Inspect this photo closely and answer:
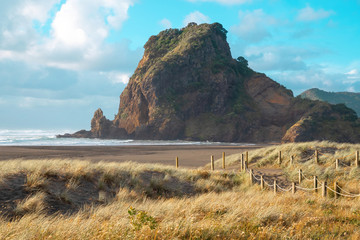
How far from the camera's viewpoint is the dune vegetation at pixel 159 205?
5.26 m

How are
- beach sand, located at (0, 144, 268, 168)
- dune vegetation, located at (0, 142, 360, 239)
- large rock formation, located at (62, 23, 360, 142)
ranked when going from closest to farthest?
dune vegetation, located at (0, 142, 360, 239) → beach sand, located at (0, 144, 268, 168) → large rock formation, located at (62, 23, 360, 142)

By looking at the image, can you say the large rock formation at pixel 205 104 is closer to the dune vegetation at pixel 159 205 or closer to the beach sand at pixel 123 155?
the beach sand at pixel 123 155

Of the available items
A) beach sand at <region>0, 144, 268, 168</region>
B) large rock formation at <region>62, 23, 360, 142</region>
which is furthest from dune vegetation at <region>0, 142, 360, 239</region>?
large rock formation at <region>62, 23, 360, 142</region>

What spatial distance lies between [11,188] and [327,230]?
8509mm

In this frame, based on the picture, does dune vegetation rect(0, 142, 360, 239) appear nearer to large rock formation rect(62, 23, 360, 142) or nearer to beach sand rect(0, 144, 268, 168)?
beach sand rect(0, 144, 268, 168)

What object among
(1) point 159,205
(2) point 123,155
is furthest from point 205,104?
(1) point 159,205

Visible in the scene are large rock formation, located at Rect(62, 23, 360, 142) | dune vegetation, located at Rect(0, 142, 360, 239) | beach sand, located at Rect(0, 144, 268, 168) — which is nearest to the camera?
dune vegetation, located at Rect(0, 142, 360, 239)

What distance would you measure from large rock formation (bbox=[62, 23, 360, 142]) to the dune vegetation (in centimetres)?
5050

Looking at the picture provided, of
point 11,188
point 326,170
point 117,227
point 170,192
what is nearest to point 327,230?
point 117,227

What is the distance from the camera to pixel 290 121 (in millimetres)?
67562

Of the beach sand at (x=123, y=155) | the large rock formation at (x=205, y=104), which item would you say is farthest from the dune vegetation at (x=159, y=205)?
the large rock formation at (x=205, y=104)

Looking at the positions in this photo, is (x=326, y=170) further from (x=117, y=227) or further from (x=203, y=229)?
(x=117, y=227)

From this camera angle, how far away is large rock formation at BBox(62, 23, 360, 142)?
67.0 meters

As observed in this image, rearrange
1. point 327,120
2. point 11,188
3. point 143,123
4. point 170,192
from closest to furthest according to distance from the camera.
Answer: point 11,188 < point 170,192 < point 327,120 < point 143,123
